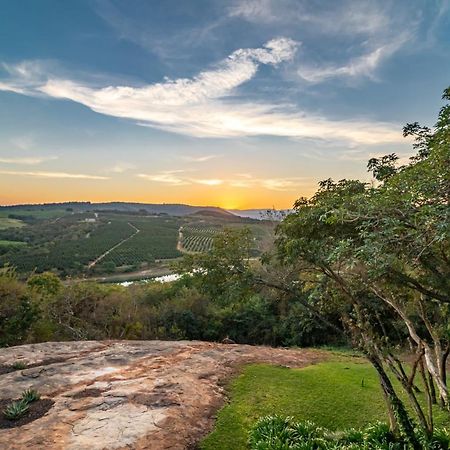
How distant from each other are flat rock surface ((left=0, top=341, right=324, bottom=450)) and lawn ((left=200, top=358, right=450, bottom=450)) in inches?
17.8

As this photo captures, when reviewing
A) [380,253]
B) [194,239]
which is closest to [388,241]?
[380,253]

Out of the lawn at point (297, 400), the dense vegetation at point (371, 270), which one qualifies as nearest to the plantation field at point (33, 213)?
the dense vegetation at point (371, 270)

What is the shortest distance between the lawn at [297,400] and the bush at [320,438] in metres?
0.47

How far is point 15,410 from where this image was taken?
7980 millimetres

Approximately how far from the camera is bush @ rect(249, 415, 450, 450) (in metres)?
7.22

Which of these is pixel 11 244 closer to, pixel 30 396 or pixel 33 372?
pixel 33 372

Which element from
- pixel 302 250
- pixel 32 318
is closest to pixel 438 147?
pixel 302 250

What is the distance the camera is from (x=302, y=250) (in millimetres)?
7203

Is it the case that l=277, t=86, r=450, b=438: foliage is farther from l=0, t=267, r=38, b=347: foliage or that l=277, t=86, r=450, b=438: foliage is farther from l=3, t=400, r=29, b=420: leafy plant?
l=0, t=267, r=38, b=347: foliage

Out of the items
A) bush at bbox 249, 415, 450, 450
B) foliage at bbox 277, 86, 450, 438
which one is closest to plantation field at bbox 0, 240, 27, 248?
foliage at bbox 277, 86, 450, 438

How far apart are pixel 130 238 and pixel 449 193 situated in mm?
83152

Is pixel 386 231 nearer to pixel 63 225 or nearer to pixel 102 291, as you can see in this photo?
pixel 102 291

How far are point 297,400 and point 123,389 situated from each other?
4.84 meters

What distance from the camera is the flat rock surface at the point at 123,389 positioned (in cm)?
714
